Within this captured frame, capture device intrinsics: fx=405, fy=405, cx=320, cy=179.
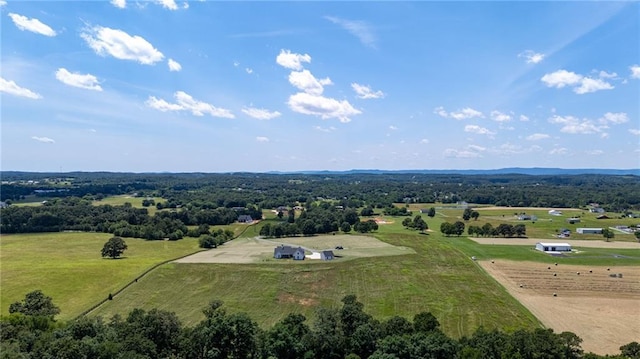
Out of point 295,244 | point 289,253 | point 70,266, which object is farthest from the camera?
point 295,244

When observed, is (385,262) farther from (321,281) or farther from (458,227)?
(458,227)

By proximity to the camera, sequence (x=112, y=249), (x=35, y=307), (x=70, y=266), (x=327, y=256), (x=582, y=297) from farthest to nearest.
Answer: (x=112, y=249), (x=327, y=256), (x=70, y=266), (x=582, y=297), (x=35, y=307)

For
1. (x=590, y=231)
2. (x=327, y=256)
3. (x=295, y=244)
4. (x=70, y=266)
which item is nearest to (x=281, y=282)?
(x=327, y=256)

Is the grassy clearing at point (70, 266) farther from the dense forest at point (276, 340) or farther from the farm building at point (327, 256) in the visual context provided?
the farm building at point (327, 256)

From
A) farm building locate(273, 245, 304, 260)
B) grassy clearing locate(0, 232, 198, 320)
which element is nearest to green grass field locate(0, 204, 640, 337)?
grassy clearing locate(0, 232, 198, 320)

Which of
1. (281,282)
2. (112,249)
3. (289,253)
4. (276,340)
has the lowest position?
(281,282)

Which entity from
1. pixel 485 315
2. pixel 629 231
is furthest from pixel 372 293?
pixel 629 231

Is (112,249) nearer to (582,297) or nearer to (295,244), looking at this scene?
(295,244)
